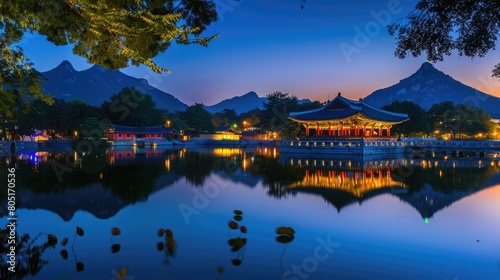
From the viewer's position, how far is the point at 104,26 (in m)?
5.64

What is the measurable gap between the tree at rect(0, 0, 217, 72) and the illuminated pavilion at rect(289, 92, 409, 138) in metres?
38.0

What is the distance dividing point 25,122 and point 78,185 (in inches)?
2251

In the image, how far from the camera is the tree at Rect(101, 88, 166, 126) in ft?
233

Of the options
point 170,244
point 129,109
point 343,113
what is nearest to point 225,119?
point 129,109

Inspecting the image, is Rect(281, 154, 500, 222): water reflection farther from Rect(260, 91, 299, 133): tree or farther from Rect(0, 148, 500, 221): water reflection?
Rect(260, 91, 299, 133): tree

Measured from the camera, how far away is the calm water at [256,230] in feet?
22.9

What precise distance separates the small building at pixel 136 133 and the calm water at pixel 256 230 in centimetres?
4941

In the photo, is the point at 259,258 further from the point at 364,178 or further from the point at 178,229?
the point at 364,178

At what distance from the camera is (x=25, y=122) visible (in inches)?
2505

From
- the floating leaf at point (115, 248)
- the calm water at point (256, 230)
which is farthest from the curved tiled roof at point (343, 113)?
the floating leaf at point (115, 248)

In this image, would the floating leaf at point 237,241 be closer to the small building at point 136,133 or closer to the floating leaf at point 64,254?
the floating leaf at point 64,254

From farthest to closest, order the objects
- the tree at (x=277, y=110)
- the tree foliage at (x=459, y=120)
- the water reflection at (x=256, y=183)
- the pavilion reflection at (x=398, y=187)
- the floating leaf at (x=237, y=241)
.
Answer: the tree at (x=277, y=110)
the tree foliage at (x=459, y=120)
the pavilion reflection at (x=398, y=187)
the water reflection at (x=256, y=183)
the floating leaf at (x=237, y=241)

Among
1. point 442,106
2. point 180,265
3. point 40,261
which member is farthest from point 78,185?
point 442,106

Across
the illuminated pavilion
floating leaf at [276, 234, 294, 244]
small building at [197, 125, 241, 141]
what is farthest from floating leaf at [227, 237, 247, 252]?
small building at [197, 125, 241, 141]
